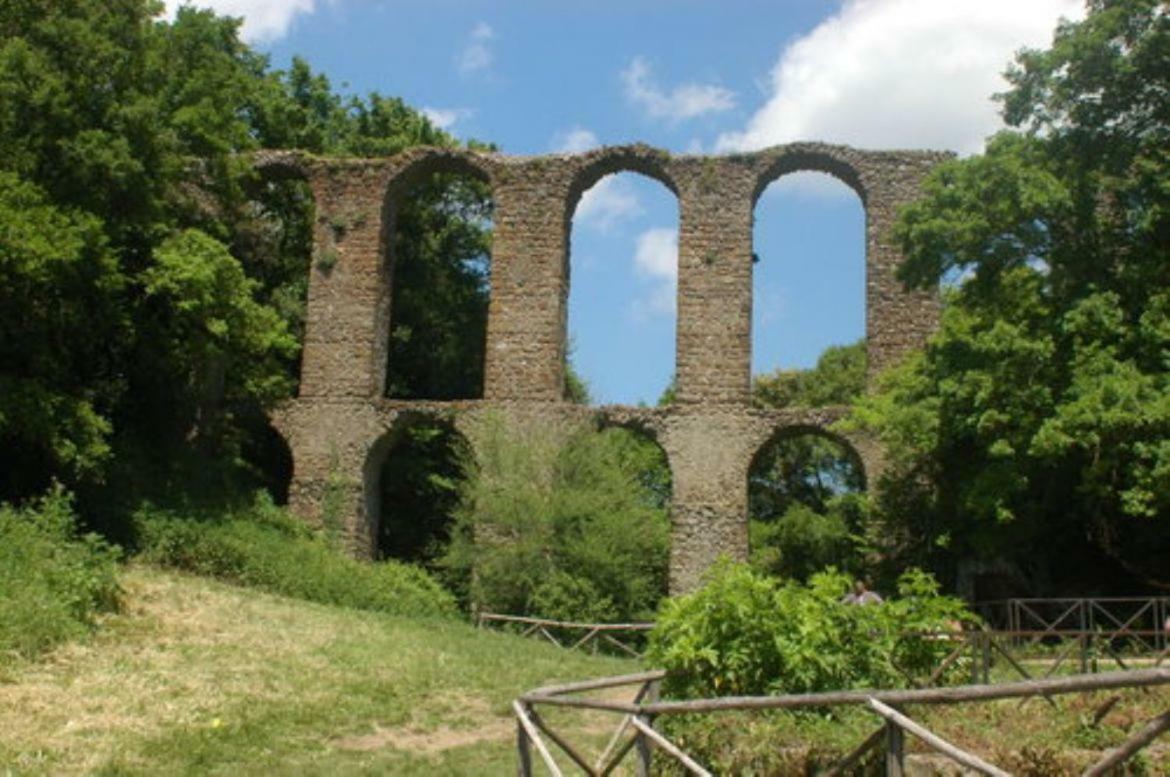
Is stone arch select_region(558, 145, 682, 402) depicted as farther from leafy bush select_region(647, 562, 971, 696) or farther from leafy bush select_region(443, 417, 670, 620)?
leafy bush select_region(647, 562, 971, 696)

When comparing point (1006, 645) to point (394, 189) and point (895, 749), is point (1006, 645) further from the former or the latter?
point (394, 189)

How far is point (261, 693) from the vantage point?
37.7 ft

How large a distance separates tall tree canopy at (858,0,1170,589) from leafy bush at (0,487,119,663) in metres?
10.9

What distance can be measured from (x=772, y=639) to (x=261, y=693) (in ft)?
17.8

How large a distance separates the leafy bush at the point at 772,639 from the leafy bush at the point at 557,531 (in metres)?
11.3

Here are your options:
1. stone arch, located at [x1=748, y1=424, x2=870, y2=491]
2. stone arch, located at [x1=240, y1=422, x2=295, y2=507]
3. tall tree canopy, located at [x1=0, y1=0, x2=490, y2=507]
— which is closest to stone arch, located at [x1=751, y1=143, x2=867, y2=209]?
stone arch, located at [x1=748, y1=424, x2=870, y2=491]

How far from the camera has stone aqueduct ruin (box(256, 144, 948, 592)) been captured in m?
22.6

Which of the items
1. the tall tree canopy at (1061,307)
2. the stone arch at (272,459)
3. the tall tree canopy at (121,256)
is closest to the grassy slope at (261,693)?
the tall tree canopy at (121,256)

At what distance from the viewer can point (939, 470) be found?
1964 cm

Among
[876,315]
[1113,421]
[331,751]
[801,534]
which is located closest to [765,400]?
[801,534]

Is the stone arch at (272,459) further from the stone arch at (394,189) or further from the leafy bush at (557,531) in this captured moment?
the leafy bush at (557,531)

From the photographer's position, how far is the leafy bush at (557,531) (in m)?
20.1

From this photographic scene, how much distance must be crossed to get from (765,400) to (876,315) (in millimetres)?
15966

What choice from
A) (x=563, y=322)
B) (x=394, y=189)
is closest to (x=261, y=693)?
(x=563, y=322)
